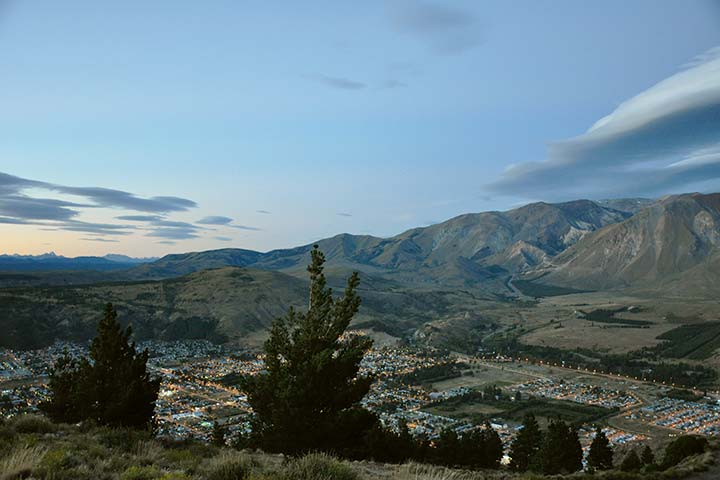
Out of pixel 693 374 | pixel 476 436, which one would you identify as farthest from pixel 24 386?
pixel 693 374

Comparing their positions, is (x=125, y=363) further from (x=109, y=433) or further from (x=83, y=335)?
(x=83, y=335)

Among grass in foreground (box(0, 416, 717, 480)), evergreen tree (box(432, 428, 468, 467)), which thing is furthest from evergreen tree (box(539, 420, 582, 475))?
grass in foreground (box(0, 416, 717, 480))

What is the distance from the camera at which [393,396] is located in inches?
3920

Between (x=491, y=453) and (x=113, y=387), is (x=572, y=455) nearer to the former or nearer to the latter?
(x=491, y=453)

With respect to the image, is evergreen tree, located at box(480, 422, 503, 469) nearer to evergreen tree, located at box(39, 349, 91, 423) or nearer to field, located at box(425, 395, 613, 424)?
evergreen tree, located at box(39, 349, 91, 423)

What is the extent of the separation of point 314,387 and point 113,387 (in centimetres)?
1417

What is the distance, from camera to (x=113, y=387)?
25.2 m

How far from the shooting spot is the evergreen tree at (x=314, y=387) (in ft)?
60.5

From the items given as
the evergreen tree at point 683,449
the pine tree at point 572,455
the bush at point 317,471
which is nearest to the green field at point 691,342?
the pine tree at point 572,455

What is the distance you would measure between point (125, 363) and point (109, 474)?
60.2 ft

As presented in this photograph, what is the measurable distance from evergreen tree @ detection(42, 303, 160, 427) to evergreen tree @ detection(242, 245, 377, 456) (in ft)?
26.4

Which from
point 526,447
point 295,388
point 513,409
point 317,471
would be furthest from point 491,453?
point 513,409

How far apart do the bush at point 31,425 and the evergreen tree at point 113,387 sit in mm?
7873

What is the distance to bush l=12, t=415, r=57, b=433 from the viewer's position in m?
15.6
